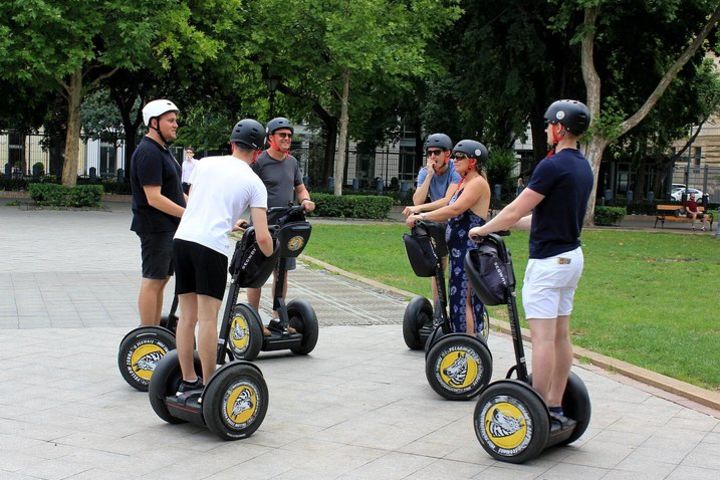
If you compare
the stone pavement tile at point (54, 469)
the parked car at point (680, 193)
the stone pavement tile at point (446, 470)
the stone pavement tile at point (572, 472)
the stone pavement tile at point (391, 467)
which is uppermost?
the parked car at point (680, 193)

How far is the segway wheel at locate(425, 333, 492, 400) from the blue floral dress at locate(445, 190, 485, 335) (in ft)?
2.03

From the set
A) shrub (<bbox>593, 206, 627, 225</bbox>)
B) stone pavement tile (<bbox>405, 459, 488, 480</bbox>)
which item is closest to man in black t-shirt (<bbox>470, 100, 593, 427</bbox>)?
stone pavement tile (<bbox>405, 459, 488, 480</bbox>)

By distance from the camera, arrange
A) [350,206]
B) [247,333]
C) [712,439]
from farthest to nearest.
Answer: [350,206], [247,333], [712,439]

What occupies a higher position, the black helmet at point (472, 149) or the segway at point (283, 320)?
the black helmet at point (472, 149)

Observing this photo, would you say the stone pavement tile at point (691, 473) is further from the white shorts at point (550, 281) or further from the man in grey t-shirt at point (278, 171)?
the man in grey t-shirt at point (278, 171)

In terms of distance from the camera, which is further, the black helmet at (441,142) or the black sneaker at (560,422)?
the black helmet at (441,142)

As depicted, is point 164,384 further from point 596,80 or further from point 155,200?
point 596,80

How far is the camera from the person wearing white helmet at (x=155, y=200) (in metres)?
6.67

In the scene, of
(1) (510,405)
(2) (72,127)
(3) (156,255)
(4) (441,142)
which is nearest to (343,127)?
(2) (72,127)

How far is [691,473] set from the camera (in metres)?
5.19

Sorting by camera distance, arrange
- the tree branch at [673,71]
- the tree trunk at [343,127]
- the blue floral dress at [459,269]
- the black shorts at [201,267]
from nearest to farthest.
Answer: the black shorts at [201,267], the blue floral dress at [459,269], the tree branch at [673,71], the tree trunk at [343,127]

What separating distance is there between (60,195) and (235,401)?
79.4 feet

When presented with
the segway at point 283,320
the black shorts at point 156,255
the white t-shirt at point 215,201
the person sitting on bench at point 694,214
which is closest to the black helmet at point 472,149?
the segway at point 283,320

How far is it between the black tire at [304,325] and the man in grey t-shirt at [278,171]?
10cm
